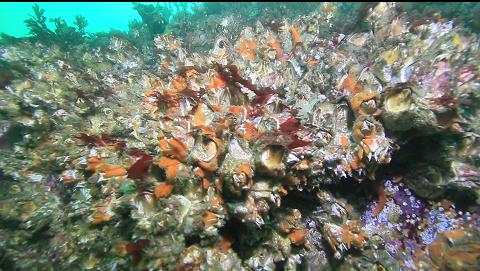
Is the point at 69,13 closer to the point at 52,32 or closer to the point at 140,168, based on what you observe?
the point at 52,32

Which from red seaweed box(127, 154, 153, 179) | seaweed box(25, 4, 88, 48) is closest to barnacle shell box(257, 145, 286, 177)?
red seaweed box(127, 154, 153, 179)

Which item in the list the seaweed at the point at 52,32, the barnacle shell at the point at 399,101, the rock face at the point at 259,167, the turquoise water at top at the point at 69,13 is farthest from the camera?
the turquoise water at top at the point at 69,13

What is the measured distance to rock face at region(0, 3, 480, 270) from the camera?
1.83 m

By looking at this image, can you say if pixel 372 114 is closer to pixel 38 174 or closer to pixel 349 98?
pixel 349 98

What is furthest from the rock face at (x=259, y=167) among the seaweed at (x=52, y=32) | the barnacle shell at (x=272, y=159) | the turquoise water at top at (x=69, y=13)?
the turquoise water at top at (x=69, y=13)

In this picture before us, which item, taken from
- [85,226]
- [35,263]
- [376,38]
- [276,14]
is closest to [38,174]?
[35,263]

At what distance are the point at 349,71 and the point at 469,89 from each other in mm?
964

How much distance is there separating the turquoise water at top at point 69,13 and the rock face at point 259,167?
33516 mm

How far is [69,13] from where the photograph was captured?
6284 centimetres

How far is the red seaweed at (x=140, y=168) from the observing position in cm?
184

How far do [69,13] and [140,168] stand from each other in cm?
7716

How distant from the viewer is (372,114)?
2.29 m

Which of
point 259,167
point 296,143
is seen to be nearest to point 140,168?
point 259,167

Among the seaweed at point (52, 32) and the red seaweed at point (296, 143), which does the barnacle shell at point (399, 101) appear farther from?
the seaweed at point (52, 32)
